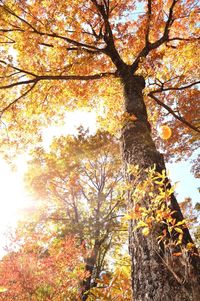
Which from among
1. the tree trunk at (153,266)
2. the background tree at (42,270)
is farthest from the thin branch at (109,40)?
the background tree at (42,270)

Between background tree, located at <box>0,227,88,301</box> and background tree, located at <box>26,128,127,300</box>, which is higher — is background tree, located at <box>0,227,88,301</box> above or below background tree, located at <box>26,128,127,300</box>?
below

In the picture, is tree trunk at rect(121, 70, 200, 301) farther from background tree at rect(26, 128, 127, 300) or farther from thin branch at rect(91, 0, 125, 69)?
background tree at rect(26, 128, 127, 300)

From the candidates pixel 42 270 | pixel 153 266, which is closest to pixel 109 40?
pixel 153 266

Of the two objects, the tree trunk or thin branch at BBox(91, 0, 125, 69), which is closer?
the tree trunk

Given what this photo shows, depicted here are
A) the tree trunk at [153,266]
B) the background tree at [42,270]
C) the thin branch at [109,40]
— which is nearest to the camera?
the tree trunk at [153,266]

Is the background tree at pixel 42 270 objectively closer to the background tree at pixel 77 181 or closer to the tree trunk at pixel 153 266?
the background tree at pixel 77 181

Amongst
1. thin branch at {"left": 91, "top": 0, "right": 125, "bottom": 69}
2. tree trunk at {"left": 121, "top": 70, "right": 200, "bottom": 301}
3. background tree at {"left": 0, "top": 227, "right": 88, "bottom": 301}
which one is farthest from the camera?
background tree at {"left": 0, "top": 227, "right": 88, "bottom": 301}

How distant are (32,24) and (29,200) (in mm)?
8178

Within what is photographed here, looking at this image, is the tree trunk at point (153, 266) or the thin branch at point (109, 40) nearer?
the tree trunk at point (153, 266)

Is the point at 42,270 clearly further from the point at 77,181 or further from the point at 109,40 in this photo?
the point at 109,40

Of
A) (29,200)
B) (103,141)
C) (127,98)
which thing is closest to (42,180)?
(29,200)

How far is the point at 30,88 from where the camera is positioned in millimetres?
5918

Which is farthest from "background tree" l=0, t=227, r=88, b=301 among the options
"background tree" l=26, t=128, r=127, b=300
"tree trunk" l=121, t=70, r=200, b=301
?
"tree trunk" l=121, t=70, r=200, b=301

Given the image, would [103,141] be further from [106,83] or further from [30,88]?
[30,88]
